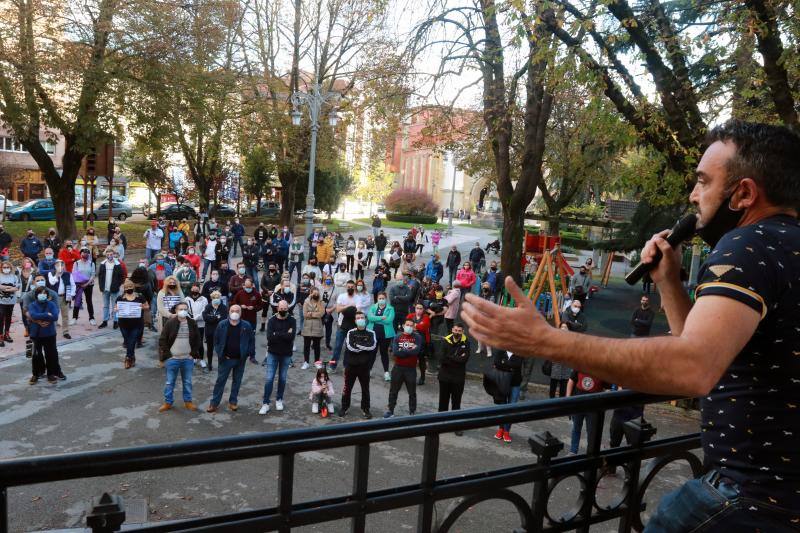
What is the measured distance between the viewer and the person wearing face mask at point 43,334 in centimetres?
1117

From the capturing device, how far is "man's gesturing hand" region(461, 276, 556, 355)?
4.88 feet

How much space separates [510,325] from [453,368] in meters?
Result: 9.44

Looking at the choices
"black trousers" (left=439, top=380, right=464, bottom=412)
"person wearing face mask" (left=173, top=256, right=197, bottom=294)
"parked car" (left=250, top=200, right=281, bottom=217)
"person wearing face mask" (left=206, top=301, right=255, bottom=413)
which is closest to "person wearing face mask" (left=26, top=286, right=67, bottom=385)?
"person wearing face mask" (left=206, top=301, right=255, bottom=413)

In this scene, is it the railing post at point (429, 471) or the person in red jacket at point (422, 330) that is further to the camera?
the person in red jacket at point (422, 330)

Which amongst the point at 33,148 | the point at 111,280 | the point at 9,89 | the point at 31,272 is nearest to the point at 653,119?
the point at 111,280

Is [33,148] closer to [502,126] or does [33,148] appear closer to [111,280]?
[111,280]

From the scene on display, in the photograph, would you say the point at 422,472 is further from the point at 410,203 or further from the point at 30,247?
the point at 410,203

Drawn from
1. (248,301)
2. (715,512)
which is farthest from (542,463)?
(248,301)

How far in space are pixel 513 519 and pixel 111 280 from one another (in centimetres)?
1240

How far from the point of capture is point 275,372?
11406 mm

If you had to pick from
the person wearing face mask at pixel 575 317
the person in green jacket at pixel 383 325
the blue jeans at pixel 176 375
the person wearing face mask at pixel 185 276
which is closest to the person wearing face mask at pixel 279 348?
the blue jeans at pixel 176 375

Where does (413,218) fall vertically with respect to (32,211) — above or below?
above

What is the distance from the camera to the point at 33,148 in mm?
24359

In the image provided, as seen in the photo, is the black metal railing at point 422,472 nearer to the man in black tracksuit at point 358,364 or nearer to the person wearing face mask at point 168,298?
the man in black tracksuit at point 358,364
